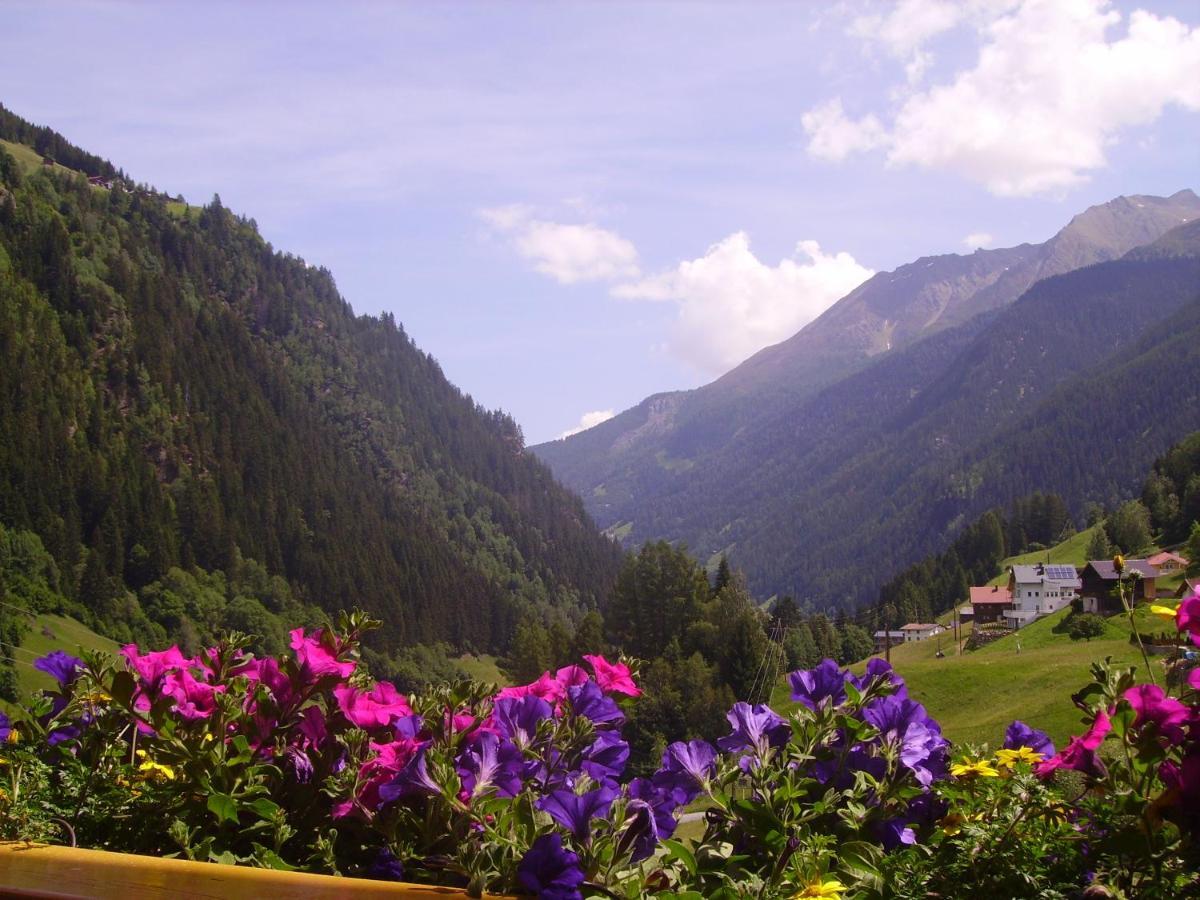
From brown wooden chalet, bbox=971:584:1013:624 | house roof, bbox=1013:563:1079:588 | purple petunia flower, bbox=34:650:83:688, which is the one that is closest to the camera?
purple petunia flower, bbox=34:650:83:688

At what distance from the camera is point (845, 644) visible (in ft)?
281

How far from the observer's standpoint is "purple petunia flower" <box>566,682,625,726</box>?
2.17 m

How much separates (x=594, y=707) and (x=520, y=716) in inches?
6.3

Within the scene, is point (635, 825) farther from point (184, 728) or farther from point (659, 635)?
point (659, 635)

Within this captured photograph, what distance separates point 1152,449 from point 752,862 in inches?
8621

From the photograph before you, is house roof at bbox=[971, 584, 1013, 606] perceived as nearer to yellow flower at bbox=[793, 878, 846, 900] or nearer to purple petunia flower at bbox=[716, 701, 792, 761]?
purple petunia flower at bbox=[716, 701, 792, 761]

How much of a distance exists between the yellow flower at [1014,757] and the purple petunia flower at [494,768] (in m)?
0.94

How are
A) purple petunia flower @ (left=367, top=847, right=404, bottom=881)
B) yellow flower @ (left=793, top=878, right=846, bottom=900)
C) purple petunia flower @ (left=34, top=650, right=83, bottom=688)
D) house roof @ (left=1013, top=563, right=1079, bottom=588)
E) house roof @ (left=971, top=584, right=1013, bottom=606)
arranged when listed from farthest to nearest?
house roof @ (left=971, top=584, right=1013, bottom=606), house roof @ (left=1013, top=563, right=1079, bottom=588), purple petunia flower @ (left=34, top=650, right=83, bottom=688), purple petunia flower @ (left=367, top=847, right=404, bottom=881), yellow flower @ (left=793, top=878, right=846, bottom=900)

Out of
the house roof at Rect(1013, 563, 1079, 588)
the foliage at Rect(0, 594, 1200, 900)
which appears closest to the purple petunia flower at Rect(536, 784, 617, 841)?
the foliage at Rect(0, 594, 1200, 900)

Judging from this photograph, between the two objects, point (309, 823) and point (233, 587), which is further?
point (233, 587)

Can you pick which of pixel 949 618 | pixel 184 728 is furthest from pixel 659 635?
pixel 184 728

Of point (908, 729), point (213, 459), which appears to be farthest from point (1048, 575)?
point (213, 459)

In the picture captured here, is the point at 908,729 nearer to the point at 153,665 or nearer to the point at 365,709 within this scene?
the point at 365,709

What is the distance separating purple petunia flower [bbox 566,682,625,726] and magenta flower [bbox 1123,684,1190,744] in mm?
974
